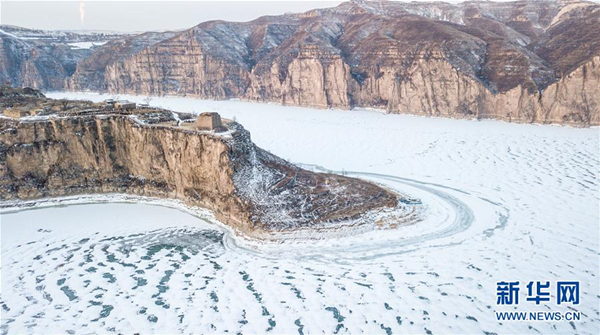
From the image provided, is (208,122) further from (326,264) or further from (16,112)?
(16,112)

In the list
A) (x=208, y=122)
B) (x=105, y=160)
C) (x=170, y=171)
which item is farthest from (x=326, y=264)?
(x=105, y=160)

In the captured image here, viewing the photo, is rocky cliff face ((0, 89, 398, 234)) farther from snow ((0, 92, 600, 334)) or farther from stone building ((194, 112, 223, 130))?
snow ((0, 92, 600, 334))

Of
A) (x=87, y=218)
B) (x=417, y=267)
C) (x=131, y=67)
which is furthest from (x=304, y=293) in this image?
(x=131, y=67)

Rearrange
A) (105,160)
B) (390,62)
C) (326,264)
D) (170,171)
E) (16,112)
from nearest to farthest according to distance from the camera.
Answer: (326,264) → (170,171) → (105,160) → (16,112) → (390,62)

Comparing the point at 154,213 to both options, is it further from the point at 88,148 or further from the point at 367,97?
the point at 367,97

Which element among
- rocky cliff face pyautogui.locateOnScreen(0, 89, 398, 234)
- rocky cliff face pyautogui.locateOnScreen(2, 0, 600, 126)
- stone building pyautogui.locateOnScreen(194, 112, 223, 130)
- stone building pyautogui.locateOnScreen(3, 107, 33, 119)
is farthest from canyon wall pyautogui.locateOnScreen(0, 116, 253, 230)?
rocky cliff face pyautogui.locateOnScreen(2, 0, 600, 126)
